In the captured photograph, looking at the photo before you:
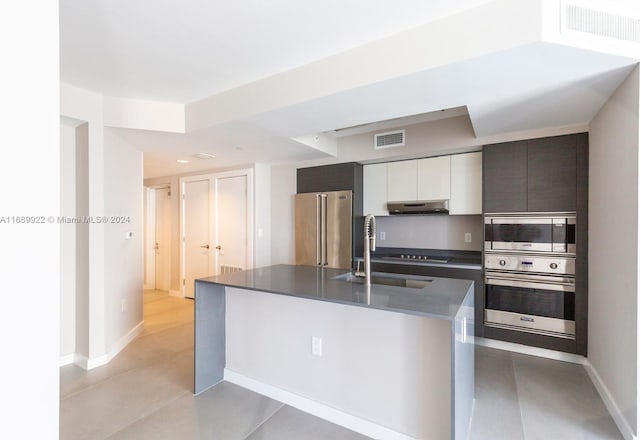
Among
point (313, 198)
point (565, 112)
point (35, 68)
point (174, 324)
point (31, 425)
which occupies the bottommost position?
point (174, 324)

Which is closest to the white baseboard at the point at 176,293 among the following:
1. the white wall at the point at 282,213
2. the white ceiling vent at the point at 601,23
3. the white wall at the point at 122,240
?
the white wall at the point at 122,240

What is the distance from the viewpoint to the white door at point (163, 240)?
19.1 ft

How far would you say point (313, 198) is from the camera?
4.25m

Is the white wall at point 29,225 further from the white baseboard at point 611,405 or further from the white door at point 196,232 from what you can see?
the white door at point 196,232

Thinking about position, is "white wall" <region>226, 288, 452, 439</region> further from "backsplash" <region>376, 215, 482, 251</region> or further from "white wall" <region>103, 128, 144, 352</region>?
"backsplash" <region>376, 215, 482, 251</region>

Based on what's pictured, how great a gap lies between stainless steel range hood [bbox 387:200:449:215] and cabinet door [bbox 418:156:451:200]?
7 cm

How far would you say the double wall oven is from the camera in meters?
2.86

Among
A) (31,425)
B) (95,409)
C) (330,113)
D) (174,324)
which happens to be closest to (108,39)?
(330,113)

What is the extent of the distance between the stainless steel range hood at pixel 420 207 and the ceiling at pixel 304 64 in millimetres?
925

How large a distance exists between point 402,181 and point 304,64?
2081mm

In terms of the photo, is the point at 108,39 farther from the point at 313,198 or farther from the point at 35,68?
the point at 313,198

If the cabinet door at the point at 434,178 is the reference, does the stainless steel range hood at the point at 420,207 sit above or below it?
below

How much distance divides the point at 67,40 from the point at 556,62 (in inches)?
115

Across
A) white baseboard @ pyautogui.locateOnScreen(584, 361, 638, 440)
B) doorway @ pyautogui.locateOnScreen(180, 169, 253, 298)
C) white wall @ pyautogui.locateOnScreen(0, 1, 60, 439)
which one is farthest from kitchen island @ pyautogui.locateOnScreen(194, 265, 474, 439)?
doorway @ pyautogui.locateOnScreen(180, 169, 253, 298)
